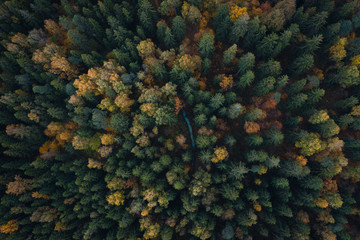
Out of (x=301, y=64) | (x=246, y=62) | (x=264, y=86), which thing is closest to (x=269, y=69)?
(x=264, y=86)

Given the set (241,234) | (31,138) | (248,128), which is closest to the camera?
(241,234)

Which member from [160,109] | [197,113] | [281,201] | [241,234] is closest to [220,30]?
[197,113]

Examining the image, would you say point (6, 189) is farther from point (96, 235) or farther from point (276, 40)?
point (276, 40)

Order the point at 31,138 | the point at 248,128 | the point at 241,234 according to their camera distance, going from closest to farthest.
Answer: the point at 241,234 → the point at 248,128 → the point at 31,138

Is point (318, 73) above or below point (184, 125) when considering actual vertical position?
above

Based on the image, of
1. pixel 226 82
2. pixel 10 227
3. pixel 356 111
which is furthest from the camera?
pixel 10 227

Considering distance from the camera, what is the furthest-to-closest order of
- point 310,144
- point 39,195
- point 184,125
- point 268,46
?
point 184,125 → point 39,195 → point 268,46 → point 310,144

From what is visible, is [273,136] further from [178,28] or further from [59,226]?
[59,226]

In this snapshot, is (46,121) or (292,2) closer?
(292,2)
